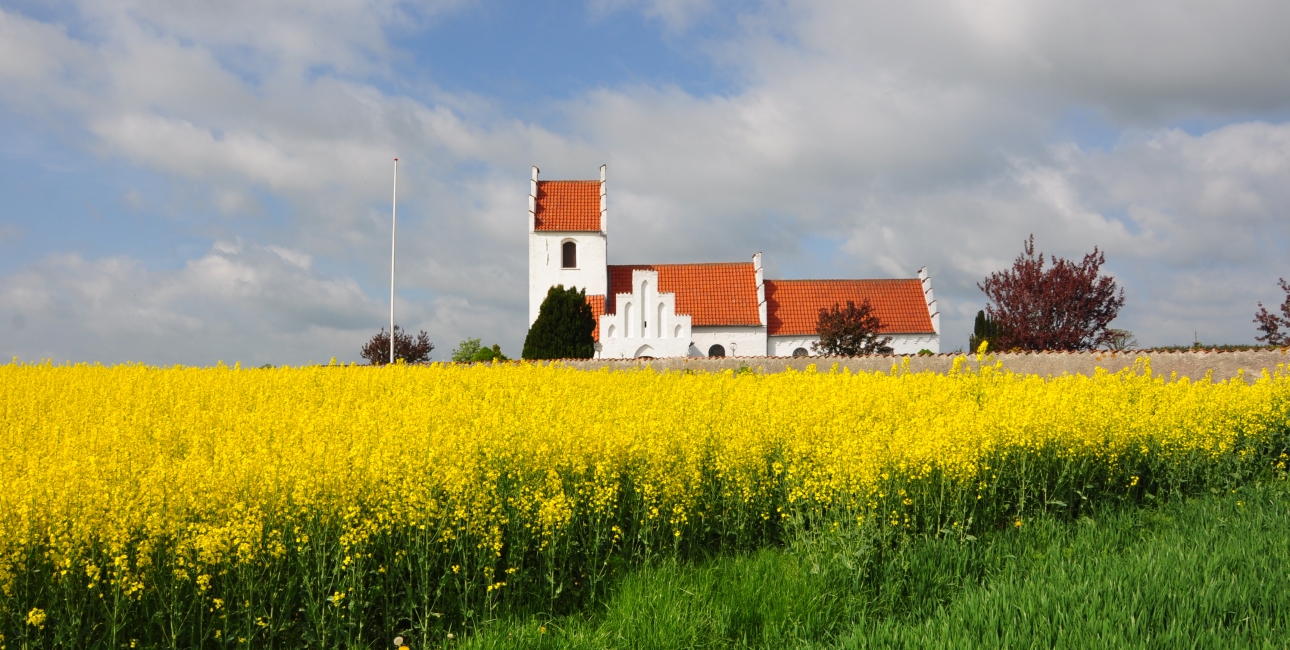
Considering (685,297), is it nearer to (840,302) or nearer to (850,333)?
(840,302)

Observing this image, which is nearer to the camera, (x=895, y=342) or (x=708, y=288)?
(x=895, y=342)

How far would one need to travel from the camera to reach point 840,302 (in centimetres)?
4306

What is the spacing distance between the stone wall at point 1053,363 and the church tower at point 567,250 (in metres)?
24.2

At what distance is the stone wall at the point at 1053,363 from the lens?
1394 centimetres

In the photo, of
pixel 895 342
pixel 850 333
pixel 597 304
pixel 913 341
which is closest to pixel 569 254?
pixel 597 304

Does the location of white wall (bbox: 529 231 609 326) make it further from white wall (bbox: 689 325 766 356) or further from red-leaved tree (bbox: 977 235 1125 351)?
red-leaved tree (bbox: 977 235 1125 351)

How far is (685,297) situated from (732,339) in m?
3.45

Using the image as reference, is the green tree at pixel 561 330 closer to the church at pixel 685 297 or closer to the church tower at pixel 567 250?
the church at pixel 685 297

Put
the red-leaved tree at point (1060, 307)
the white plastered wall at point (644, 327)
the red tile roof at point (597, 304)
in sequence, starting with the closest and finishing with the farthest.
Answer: the red-leaved tree at point (1060, 307) → the white plastered wall at point (644, 327) → the red tile roof at point (597, 304)

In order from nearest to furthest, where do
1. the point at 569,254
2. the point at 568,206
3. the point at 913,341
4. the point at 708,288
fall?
1. the point at 913,341
2. the point at 708,288
3. the point at 569,254
4. the point at 568,206

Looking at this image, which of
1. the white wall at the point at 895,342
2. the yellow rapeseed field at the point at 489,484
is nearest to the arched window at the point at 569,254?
the white wall at the point at 895,342

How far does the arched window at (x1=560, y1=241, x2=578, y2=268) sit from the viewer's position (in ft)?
145

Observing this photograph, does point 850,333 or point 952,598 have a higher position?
point 850,333

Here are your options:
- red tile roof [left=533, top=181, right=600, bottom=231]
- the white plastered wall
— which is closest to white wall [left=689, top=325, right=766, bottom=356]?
the white plastered wall
